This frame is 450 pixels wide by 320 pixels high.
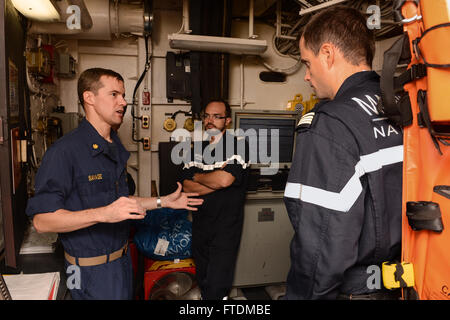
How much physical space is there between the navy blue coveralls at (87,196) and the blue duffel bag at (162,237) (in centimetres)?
109

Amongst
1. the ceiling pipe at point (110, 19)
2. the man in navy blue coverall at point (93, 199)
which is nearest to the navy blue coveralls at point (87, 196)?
the man in navy blue coverall at point (93, 199)

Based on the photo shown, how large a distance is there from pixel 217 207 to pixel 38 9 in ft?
6.84

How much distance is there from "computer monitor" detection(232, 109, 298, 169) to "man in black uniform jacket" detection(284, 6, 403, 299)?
200 centimetres

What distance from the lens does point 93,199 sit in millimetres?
1704

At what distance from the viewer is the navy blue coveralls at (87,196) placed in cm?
152

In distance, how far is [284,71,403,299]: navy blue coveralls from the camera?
98 cm

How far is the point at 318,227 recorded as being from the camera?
989 millimetres

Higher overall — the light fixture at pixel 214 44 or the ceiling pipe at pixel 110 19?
the ceiling pipe at pixel 110 19

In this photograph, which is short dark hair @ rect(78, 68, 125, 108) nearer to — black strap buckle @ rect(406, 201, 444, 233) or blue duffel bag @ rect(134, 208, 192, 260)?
blue duffel bag @ rect(134, 208, 192, 260)

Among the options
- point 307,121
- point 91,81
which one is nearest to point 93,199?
point 91,81

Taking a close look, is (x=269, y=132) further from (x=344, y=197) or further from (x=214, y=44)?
(x=344, y=197)

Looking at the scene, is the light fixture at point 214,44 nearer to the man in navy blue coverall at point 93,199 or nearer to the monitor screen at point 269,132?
the monitor screen at point 269,132

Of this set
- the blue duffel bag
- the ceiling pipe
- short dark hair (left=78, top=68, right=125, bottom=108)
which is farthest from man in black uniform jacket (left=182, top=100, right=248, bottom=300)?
the ceiling pipe

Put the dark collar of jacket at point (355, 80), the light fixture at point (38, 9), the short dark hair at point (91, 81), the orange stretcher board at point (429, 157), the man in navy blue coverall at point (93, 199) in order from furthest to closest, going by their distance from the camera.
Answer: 1. the light fixture at point (38, 9)
2. the short dark hair at point (91, 81)
3. the man in navy blue coverall at point (93, 199)
4. the dark collar of jacket at point (355, 80)
5. the orange stretcher board at point (429, 157)
